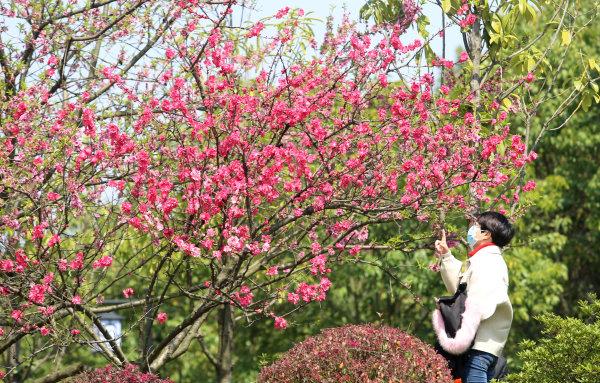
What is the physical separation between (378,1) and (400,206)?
2391mm

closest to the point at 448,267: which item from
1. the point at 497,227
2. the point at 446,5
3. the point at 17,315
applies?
the point at 497,227

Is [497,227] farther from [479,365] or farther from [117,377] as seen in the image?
[117,377]

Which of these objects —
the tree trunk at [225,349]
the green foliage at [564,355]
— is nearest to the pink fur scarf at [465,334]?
the green foliage at [564,355]

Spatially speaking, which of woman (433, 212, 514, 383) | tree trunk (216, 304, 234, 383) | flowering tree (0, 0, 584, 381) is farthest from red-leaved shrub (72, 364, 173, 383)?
tree trunk (216, 304, 234, 383)

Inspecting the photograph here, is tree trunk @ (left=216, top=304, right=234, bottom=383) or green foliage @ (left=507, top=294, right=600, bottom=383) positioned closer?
green foliage @ (left=507, top=294, right=600, bottom=383)

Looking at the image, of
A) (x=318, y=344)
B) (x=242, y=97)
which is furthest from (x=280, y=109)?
(x=318, y=344)

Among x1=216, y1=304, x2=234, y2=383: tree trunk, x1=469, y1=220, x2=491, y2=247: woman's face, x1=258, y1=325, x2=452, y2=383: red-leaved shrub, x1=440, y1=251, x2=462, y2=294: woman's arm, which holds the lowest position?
x1=216, y1=304, x2=234, y2=383: tree trunk

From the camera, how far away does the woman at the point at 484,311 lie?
21.4 ft

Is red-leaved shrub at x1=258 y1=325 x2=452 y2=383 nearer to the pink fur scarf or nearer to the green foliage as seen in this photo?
the pink fur scarf

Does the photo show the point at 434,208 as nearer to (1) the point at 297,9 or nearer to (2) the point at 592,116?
(1) the point at 297,9

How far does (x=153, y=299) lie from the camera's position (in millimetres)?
8016

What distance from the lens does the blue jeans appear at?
21.6ft

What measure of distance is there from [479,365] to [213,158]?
248 cm

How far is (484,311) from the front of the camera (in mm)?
6516
